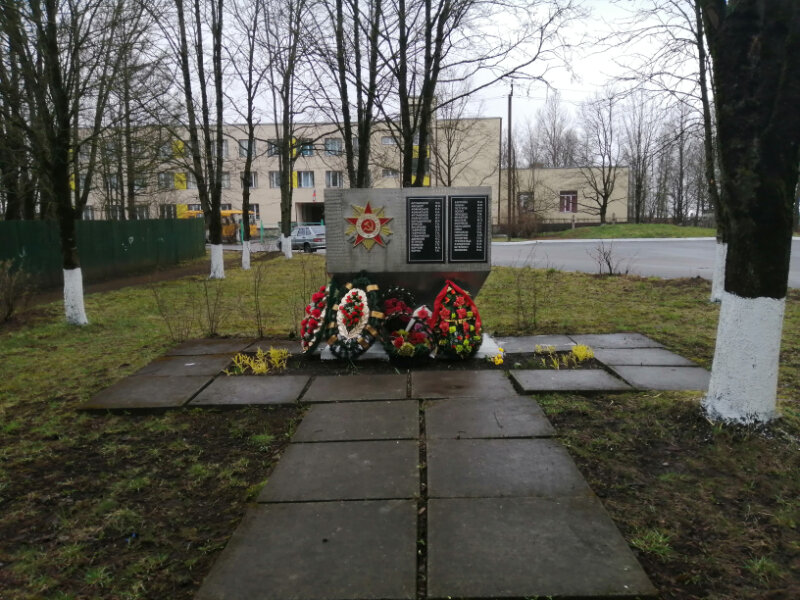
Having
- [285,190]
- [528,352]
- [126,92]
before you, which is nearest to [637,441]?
[528,352]

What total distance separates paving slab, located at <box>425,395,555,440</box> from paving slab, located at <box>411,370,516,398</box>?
0.16 metres

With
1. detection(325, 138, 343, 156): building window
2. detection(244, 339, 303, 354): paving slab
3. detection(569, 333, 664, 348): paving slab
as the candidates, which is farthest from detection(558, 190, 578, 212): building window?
detection(244, 339, 303, 354): paving slab

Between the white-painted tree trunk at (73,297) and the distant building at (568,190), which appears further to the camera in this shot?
the distant building at (568,190)

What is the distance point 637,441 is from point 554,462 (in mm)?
682

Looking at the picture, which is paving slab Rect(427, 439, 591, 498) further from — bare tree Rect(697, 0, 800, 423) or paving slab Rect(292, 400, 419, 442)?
bare tree Rect(697, 0, 800, 423)

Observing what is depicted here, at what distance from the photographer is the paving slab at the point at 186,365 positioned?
5625 millimetres

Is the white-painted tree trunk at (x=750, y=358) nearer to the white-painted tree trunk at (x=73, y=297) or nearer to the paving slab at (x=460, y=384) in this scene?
the paving slab at (x=460, y=384)

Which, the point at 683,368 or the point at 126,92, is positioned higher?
the point at 126,92

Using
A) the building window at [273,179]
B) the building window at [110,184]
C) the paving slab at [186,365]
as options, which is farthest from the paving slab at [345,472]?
the building window at [273,179]

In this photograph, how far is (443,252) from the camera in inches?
246

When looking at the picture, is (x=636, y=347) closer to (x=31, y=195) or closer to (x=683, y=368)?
(x=683, y=368)

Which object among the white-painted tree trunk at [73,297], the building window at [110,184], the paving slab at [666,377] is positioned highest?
the building window at [110,184]

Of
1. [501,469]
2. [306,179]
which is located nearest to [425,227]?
[501,469]

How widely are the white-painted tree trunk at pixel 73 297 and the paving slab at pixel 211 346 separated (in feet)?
8.57
